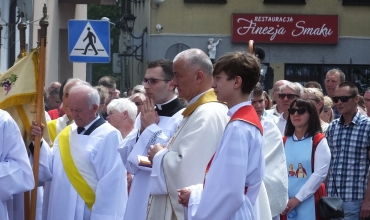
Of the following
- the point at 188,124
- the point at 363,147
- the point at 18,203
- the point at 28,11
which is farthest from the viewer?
the point at 28,11

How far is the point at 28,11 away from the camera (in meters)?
13.7

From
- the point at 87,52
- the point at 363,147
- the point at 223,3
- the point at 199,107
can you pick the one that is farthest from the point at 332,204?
the point at 223,3

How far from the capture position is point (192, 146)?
19.0 feet

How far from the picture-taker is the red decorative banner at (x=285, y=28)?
28.8 metres

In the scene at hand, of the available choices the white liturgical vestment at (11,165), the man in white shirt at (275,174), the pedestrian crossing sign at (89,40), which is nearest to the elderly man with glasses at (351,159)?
A: the man in white shirt at (275,174)

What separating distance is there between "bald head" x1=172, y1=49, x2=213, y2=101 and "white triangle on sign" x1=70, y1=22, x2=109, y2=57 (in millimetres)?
7995

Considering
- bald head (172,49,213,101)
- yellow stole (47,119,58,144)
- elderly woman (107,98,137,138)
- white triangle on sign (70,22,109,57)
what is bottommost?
yellow stole (47,119,58,144)

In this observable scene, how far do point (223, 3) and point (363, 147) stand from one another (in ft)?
65.5

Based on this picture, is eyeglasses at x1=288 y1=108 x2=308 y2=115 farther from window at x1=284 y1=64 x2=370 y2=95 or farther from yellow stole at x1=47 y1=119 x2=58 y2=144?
window at x1=284 y1=64 x2=370 y2=95

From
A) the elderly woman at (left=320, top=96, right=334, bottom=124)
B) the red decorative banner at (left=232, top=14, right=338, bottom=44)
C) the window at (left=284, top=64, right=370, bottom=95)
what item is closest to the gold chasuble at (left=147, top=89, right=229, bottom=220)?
the elderly woman at (left=320, top=96, right=334, bottom=124)

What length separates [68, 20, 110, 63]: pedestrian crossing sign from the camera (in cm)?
1397

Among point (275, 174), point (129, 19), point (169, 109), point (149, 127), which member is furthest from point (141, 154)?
point (129, 19)

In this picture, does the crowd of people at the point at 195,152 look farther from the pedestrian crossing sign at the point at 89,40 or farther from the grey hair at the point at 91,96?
the pedestrian crossing sign at the point at 89,40

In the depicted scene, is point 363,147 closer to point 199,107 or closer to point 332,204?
point 332,204
